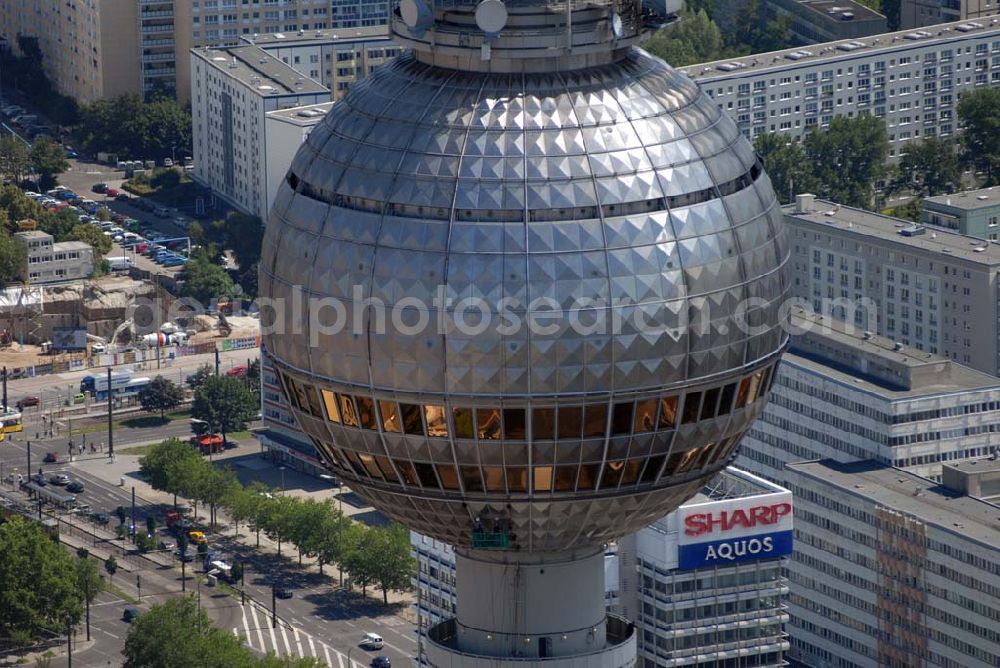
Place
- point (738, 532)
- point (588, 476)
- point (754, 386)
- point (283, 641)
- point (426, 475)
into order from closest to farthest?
point (588, 476)
point (426, 475)
point (754, 386)
point (738, 532)
point (283, 641)

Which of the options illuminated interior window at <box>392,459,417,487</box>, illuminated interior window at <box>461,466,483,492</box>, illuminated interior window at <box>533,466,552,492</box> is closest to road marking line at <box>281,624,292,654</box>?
illuminated interior window at <box>392,459,417,487</box>

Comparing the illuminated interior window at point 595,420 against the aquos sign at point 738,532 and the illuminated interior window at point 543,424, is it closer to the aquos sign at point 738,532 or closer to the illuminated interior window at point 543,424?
the illuminated interior window at point 543,424

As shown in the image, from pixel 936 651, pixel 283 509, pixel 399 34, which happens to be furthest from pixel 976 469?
pixel 399 34

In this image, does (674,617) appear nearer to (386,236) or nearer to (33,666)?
(33,666)

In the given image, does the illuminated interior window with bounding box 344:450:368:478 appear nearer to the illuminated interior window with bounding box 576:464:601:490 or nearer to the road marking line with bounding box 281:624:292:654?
the illuminated interior window with bounding box 576:464:601:490

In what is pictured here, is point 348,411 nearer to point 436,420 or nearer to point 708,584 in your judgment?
point 436,420

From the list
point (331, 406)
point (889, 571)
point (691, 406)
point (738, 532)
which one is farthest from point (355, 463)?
point (889, 571)

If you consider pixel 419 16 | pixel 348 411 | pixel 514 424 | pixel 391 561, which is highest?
pixel 419 16

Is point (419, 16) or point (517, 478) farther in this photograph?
point (419, 16)

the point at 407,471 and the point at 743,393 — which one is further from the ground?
the point at 743,393
